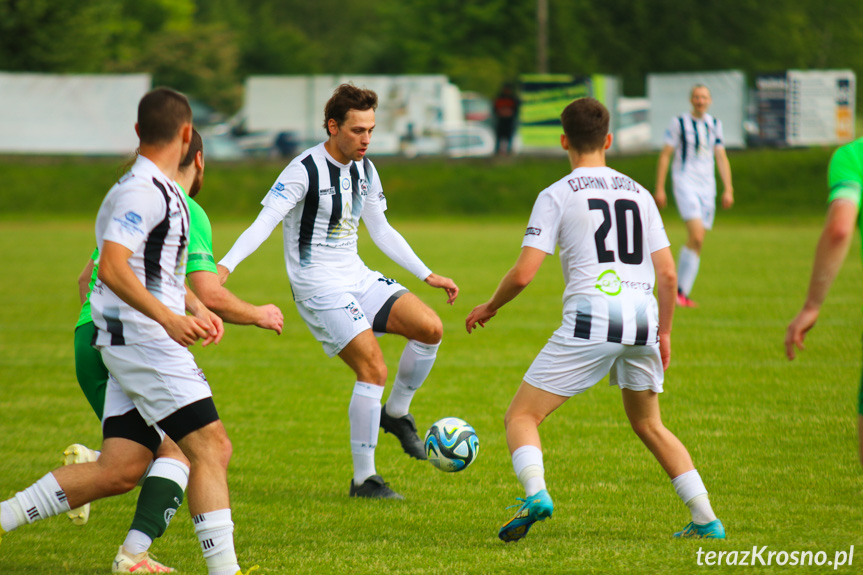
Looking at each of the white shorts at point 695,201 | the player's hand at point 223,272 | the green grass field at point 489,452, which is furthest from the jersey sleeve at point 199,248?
the white shorts at point 695,201

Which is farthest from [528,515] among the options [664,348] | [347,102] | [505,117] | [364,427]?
[505,117]

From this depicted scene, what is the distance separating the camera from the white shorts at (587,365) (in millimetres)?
4031

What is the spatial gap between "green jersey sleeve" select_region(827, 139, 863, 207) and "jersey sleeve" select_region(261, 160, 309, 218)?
288 cm

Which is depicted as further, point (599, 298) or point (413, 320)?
point (413, 320)

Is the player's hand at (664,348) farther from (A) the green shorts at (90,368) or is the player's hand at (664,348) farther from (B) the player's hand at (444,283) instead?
(A) the green shorts at (90,368)

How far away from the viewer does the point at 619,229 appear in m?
4.06

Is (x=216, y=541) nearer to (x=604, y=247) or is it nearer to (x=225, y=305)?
(x=225, y=305)

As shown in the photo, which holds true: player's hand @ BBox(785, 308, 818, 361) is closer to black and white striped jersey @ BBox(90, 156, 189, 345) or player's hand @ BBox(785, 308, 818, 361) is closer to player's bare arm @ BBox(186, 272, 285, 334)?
player's bare arm @ BBox(186, 272, 285, 334)

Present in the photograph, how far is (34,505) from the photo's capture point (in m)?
3.56

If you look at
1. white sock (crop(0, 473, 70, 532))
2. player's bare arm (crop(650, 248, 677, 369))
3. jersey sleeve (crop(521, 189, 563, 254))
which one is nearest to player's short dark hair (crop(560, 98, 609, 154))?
jersey sleeve (crop(521, 189, 563, 254))

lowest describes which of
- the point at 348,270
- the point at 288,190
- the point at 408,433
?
the point at 408,433

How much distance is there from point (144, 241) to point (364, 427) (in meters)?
2.09

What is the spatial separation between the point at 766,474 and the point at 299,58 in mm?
57519

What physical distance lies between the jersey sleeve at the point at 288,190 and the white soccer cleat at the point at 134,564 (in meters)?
2.02
